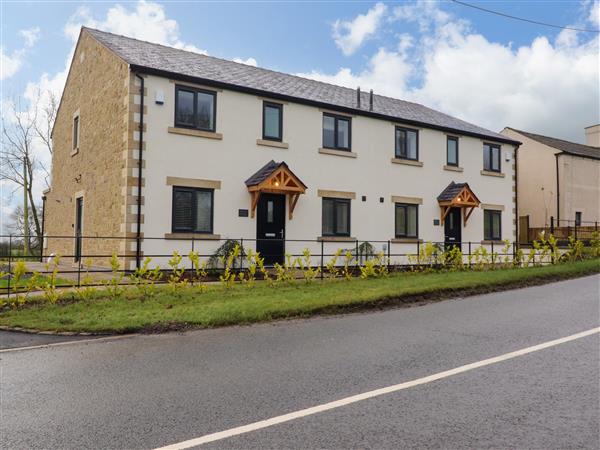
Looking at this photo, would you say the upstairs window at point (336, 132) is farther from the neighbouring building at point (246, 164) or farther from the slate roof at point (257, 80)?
the slate roof at point (257, 80)

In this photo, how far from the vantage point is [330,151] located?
18.0 m

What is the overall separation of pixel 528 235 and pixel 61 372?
105ft

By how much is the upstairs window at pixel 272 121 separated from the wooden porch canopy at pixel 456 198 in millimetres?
8128

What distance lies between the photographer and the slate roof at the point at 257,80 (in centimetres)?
1540

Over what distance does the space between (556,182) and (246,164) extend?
77.0 ft

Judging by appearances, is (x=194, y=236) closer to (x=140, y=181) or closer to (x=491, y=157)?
(x=140, y=181)

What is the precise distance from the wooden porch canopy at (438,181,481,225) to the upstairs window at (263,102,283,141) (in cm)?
813

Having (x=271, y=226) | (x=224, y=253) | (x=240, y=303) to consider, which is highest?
(x=271, y=226)

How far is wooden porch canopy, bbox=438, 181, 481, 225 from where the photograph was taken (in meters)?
20.4

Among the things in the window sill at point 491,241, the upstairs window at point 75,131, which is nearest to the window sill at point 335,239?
the window sill at point 491,241

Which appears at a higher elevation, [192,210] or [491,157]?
[491,157]

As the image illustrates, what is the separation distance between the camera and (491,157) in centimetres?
2317

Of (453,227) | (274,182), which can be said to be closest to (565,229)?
(453,227)

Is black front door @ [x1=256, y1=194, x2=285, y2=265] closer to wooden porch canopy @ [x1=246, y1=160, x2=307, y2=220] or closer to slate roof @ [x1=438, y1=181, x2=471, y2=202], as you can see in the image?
wooden porch canopy @ [x1=246, y1=160, x2=307, y2=220]
